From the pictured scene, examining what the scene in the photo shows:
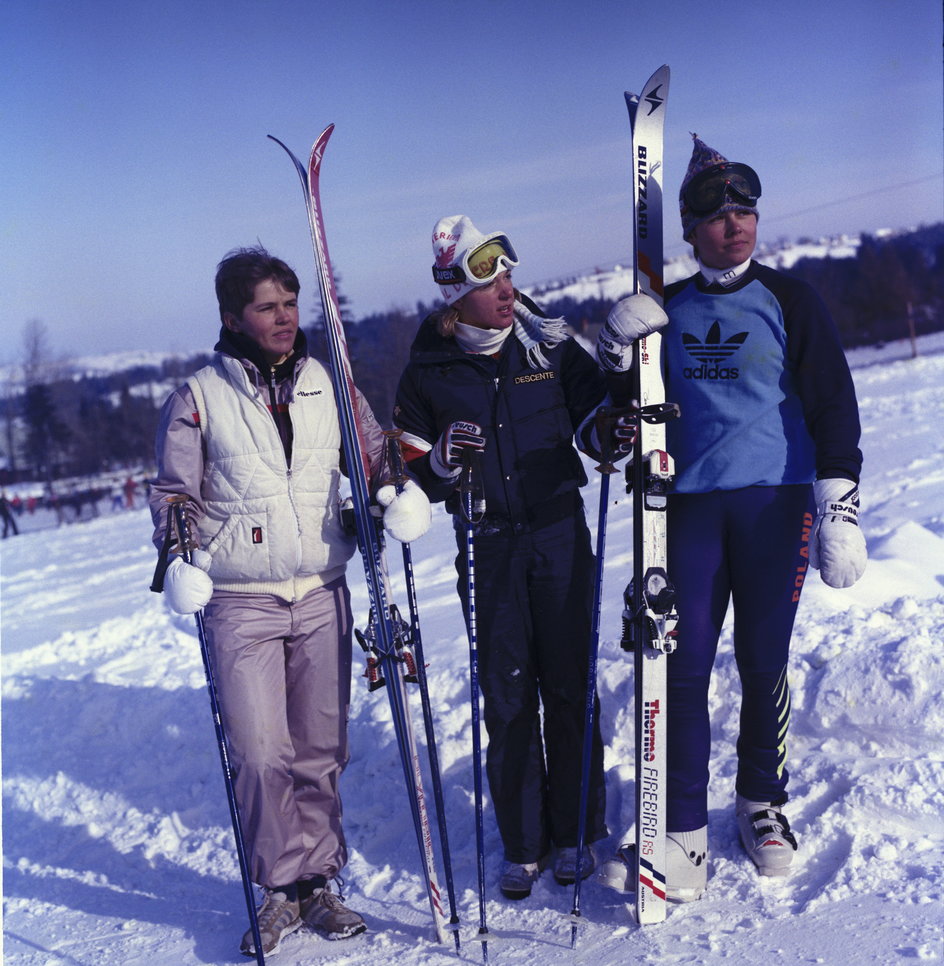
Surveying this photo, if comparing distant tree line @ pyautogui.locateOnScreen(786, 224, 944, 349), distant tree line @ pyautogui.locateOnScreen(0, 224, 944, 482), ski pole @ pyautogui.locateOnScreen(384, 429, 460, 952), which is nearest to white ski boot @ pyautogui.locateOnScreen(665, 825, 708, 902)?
ski pole @ pyautogui.locateOnScreen(384, 429, 460, 952)

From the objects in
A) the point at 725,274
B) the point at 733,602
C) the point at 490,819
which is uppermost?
the point at 725,274

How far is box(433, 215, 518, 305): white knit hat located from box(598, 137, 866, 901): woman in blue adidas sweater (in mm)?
495

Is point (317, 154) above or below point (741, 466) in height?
above

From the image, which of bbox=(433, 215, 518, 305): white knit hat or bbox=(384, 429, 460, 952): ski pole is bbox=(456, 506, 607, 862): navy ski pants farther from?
bbox=(433, 215, 518, 305): white knit hat

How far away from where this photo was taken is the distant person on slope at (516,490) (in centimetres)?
290

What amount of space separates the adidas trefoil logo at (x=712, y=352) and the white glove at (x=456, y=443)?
2.16 ft

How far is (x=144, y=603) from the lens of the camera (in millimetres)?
9789

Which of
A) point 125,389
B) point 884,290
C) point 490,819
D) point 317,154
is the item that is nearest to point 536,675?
point 490,819

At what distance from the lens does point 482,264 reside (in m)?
2.83

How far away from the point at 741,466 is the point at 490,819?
5.87 feet

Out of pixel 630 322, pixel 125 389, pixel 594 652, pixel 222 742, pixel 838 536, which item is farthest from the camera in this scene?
pixel 125 389

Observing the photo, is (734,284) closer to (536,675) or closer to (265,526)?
(536,675)

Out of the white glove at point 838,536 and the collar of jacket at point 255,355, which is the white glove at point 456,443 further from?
the white glove at point 838,536

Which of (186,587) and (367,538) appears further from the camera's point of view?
(367,538)
